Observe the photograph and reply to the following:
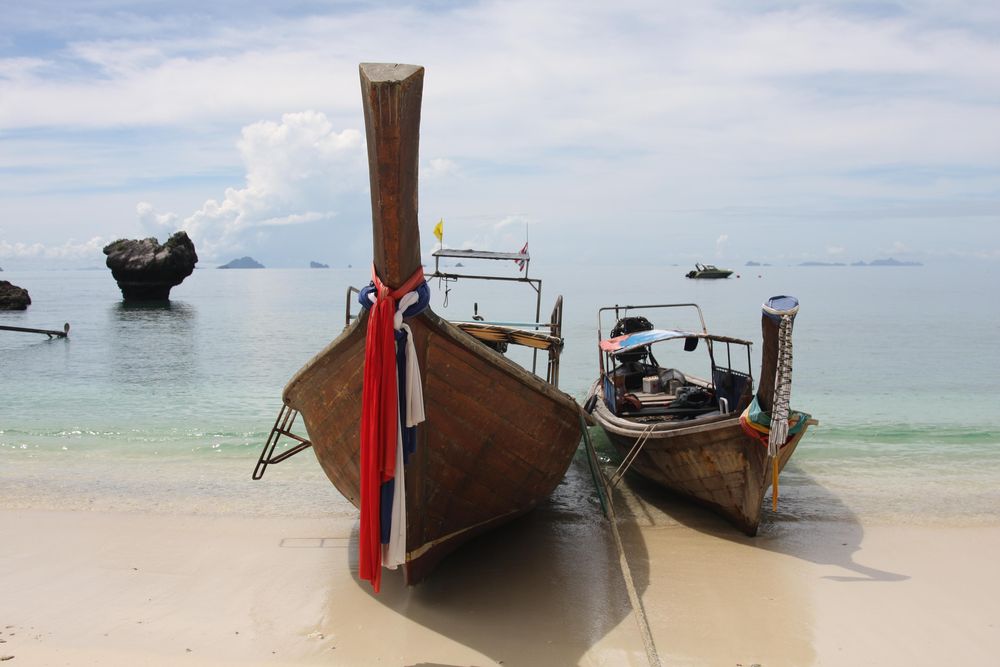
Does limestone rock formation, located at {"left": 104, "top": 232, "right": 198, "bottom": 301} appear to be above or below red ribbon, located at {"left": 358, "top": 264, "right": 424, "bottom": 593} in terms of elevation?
below

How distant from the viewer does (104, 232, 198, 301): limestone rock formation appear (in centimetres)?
5053

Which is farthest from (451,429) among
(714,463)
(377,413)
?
(714,463)

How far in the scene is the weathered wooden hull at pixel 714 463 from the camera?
7.82 m

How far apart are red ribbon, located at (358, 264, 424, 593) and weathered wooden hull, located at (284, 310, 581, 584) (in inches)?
10.9

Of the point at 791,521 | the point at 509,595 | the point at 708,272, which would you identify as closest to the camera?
the point at 509,595

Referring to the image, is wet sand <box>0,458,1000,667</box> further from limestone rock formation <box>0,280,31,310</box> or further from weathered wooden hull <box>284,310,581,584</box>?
limestone rock formation <box>0,280,31,310</box>

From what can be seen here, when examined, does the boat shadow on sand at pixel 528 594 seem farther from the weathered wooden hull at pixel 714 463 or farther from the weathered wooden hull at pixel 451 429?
the weathered wooden hull at pixel 714 463

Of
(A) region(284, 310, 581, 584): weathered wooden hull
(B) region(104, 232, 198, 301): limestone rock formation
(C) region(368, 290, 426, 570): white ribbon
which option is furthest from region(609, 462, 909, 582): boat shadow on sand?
(B) region(104, 232, 198, 301): limestone rock formation

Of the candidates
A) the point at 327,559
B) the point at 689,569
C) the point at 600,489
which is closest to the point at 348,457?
the point at 327,559

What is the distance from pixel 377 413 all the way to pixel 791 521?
5.98m

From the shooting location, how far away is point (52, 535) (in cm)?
807

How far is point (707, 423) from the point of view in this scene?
816 cm

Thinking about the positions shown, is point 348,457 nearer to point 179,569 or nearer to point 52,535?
point 179,569

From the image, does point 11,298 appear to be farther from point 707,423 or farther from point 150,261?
point 707,423
